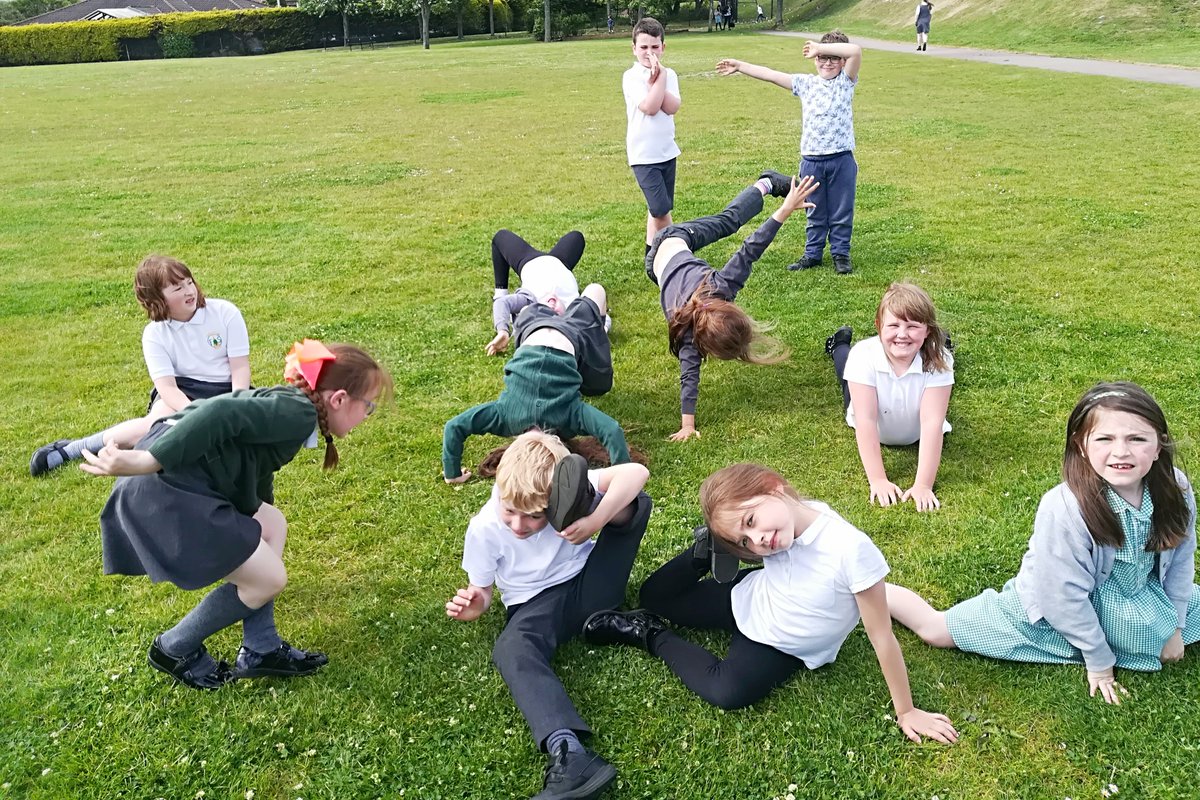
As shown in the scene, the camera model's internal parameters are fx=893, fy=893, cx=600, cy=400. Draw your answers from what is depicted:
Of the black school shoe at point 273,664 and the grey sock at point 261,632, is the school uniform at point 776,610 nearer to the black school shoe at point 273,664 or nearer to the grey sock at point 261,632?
the black school shoe at point 273,664

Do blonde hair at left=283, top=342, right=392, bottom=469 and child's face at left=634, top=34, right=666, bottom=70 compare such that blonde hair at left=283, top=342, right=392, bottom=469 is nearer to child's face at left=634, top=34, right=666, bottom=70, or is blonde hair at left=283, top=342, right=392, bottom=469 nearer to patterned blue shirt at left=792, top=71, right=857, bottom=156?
child's face at left=634, top=34, right=666, bottom=70

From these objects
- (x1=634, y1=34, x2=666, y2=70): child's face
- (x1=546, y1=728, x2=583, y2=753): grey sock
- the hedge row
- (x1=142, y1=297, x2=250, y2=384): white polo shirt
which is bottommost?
(x1=546, y1=728, x2=583, y2=753): grey sock

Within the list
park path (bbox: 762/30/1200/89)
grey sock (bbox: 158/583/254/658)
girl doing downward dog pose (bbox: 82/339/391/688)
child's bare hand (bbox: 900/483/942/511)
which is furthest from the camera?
park path (bbox: 762/30/1200/89)

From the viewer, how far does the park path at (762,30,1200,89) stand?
22.2 meters

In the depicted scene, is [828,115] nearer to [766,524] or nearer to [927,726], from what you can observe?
[766,524]

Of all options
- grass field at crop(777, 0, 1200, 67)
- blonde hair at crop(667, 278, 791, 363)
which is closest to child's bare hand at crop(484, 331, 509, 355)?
blonde hair at crop(667, 278, 791, 363)

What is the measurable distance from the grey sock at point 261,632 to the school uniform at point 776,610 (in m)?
1.70

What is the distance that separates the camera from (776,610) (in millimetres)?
3752

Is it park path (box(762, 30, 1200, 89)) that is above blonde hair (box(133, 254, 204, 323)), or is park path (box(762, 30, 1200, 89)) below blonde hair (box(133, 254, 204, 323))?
above

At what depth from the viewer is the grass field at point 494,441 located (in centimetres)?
354

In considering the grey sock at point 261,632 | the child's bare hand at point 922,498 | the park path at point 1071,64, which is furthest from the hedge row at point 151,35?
the child's bare hand at point 922,498

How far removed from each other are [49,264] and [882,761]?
10486 millimetres

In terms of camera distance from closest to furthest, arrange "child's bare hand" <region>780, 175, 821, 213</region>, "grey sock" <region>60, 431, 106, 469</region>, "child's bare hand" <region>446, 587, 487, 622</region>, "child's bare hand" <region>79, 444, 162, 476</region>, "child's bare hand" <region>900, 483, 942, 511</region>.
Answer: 1. "child's bare hand" <region>79, 444, 162, 476</region>
2. "child's bare hand" <region>446, 587, 487, 622</region>
3. "child's bare hand" <region>900, 483, 942, 511</region>
4. "grey sock" <region>60, 431, 106, 469</region>
5. "child's bare hand" <region>780, 175, 821, 213</region>

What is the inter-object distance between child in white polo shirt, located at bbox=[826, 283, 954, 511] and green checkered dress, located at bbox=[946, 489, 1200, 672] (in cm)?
113
